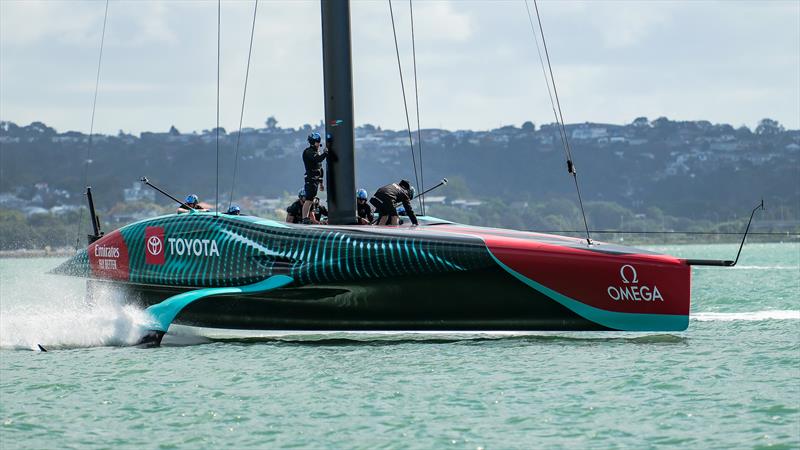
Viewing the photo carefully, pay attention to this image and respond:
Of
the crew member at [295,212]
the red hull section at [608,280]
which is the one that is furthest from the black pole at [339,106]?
the red hull section at [608,280]

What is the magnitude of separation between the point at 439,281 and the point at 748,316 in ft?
16.5

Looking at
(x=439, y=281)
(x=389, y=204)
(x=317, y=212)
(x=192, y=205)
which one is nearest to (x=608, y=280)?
(x=439, y=281)

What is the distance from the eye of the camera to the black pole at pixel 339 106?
12109 millimetres

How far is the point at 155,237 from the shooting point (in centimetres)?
1211

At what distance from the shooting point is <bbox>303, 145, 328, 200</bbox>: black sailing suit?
12.1 metres

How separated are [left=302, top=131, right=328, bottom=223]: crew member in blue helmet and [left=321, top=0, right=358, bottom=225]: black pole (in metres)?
0.10

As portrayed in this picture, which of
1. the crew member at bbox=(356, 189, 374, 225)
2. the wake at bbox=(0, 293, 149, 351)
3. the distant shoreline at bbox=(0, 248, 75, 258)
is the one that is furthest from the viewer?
the distant shoreline at bbox=(0, 248, 75, 258)

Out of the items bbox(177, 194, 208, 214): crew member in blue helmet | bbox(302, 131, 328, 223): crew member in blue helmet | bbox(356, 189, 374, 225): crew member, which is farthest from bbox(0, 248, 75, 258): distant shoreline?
bbox(302, 131, 328, 223): crew member in blue helmet

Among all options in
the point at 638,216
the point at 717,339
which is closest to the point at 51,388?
the point at 717,339

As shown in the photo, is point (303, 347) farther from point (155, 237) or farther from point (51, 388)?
point (51, 388)

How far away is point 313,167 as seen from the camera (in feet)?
39.8

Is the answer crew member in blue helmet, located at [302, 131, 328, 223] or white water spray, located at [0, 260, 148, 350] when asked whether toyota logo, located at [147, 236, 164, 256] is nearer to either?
white water spray, located at [0, 260, 148, 350]

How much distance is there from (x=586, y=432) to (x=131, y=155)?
14824cm

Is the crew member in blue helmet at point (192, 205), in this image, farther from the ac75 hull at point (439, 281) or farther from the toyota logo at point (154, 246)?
the ac75 hull at point (439, 281)
